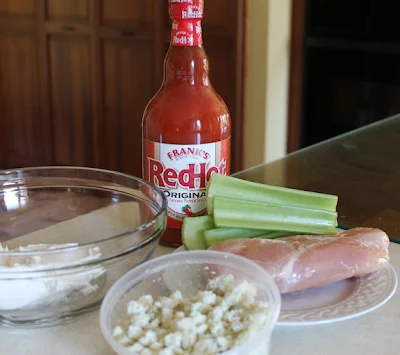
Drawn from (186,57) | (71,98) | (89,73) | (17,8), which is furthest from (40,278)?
(17,8)

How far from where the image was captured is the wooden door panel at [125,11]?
2473mm

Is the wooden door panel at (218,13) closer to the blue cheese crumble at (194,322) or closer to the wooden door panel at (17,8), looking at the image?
the wooden door panel at (17,8)

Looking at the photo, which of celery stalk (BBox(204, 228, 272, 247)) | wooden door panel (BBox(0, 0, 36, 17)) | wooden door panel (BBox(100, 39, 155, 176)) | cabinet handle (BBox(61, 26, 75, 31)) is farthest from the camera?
wooden door panel (BBox(0, 0, 36, 17))

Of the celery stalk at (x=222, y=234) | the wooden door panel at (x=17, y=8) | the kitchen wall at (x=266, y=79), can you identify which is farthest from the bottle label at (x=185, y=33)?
the wooden door panel at (x=17, y=8)

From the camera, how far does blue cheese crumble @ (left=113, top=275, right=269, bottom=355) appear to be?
1.68ft

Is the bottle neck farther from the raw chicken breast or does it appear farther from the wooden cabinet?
the wooden cabinet

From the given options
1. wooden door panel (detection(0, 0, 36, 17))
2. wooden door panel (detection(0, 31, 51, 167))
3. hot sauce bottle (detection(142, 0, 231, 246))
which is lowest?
wooden door panel (detection(0, 31, 51, 167))

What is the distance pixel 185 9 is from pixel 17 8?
2385 mm

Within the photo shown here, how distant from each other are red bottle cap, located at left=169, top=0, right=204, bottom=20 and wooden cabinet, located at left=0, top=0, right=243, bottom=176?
1463 mm

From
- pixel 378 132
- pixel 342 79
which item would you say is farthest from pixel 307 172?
pixel 342 79

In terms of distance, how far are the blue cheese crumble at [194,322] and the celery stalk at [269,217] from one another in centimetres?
17

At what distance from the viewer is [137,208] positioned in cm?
83

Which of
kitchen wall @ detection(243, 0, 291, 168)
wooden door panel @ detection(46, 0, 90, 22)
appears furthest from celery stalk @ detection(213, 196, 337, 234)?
wooden door panel @ detection(46, 0, 90, 22)

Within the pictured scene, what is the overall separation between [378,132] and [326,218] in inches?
33.4
